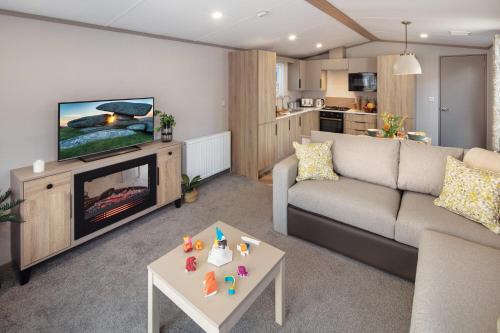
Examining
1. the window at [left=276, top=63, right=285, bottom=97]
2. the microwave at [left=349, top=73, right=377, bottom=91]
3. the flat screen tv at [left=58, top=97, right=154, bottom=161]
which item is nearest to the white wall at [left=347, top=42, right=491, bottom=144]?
the microwave at [left=349, top=73, right=377, bottom=91]

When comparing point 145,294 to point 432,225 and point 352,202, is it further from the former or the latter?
point 432,225

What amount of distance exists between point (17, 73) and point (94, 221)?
1456mm

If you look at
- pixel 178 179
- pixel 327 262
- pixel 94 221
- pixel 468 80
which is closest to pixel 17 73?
pixel 94 221

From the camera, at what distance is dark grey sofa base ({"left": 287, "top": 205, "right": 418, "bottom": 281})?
2.34 metres

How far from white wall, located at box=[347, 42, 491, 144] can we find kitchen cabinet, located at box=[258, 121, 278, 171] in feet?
11.1

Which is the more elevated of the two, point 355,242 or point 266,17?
point 266,17

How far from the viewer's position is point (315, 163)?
3121 mm

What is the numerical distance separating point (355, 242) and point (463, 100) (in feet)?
16.8

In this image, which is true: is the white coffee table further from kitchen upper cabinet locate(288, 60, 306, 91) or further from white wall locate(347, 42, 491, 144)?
white wall locate(347, 42, 491, 144)

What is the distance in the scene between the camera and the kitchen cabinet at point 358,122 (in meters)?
6.46

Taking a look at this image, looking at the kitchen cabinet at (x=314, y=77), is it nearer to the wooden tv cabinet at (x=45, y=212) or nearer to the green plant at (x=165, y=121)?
the green plant at (x=165, y=121)

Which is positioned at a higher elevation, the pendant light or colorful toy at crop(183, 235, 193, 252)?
the pendant light

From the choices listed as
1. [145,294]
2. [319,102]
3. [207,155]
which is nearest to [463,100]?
[319,102]

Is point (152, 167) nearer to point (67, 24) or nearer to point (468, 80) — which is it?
point (67, 24)
